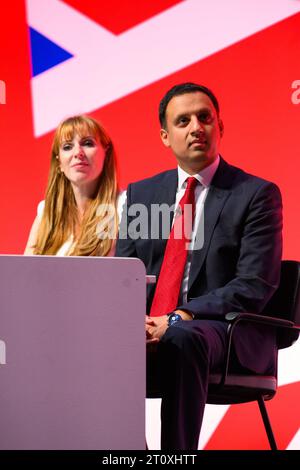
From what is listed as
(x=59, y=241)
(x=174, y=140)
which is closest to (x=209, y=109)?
(x=174, y=140)

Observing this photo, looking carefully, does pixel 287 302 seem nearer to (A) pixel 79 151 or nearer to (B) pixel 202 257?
(B) pixel 202 257

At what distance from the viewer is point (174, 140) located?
3.91 meters

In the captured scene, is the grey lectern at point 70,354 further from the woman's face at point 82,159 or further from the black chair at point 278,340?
the woman's face at point 82,159

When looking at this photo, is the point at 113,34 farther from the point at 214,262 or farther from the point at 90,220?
the point at 214,262

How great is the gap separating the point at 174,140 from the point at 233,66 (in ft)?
3.35

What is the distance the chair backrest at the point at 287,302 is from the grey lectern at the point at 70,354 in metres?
1.25

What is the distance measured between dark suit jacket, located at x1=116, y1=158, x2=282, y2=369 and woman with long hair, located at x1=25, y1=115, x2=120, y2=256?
0.34 m

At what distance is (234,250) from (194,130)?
0.56 meters

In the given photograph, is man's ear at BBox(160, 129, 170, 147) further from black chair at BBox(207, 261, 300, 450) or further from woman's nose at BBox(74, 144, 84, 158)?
black chair at BBox(207, 261, 300, 450)

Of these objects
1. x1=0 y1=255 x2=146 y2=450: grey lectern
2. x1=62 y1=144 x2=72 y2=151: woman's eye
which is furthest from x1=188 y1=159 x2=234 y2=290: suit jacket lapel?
x1=0 y1=255 x2=146 y2=450: grey lectern

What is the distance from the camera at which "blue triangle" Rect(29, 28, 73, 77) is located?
4.96m

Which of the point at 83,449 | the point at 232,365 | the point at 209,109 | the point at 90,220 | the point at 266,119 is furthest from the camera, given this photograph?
the point at 266,119

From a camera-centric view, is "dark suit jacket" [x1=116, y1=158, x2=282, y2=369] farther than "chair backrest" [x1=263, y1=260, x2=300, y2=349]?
No

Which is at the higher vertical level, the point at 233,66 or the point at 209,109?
the point at 233,66
